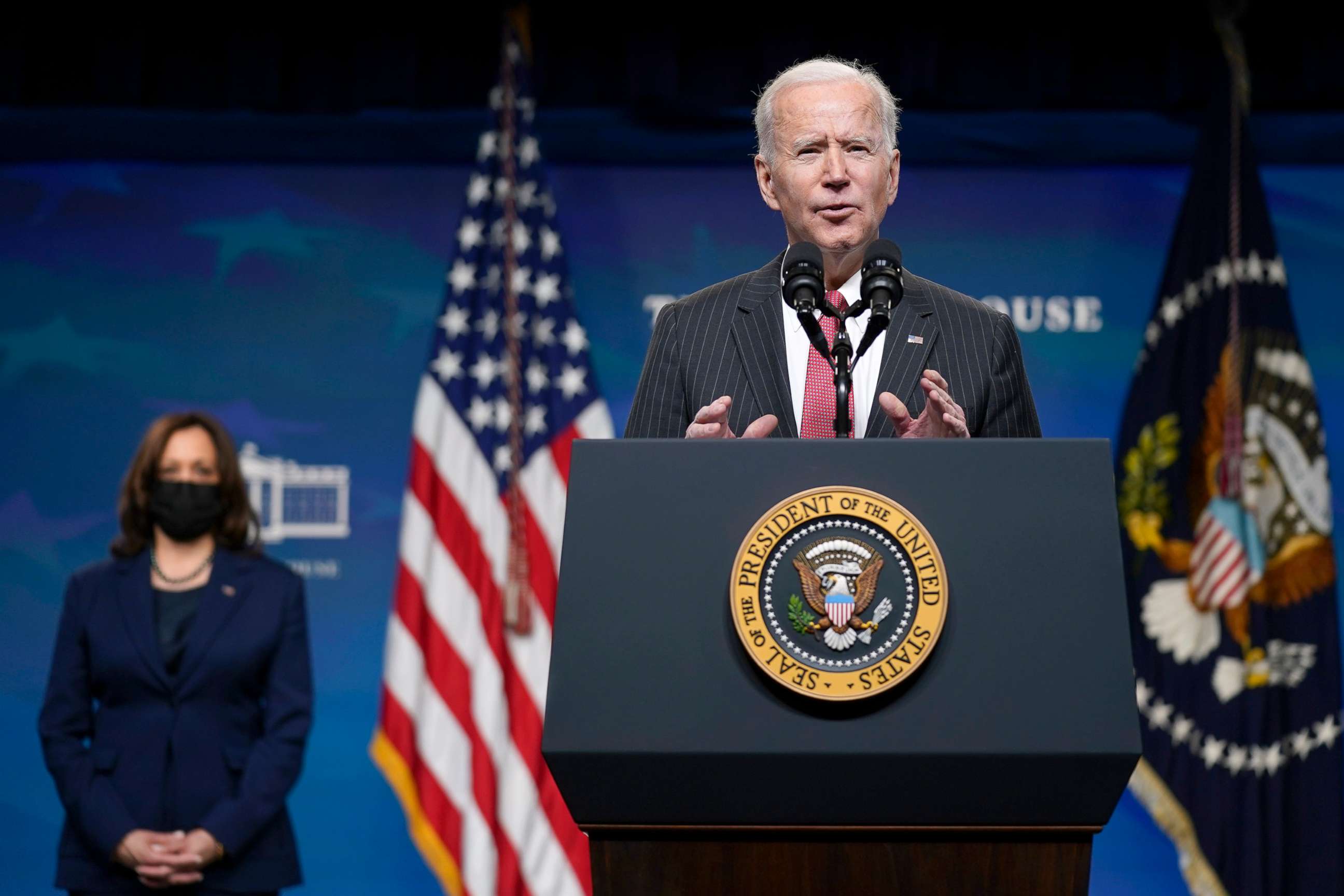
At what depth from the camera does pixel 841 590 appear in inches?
51.5

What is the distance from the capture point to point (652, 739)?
4.23 feet

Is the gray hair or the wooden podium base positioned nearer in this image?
the wooden podium base

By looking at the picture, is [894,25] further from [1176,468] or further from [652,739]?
[652,739]

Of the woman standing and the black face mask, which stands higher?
the black face mask

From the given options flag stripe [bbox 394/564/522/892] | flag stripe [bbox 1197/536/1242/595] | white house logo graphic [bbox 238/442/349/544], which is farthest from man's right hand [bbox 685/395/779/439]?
white house logo graphic [bbox 238/442/349/544]

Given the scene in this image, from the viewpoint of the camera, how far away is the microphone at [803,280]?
61.5 inches

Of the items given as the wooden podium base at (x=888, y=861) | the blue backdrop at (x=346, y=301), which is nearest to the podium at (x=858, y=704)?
the wooden podium base at (x=888, y=861)

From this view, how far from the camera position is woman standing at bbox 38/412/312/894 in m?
3.16

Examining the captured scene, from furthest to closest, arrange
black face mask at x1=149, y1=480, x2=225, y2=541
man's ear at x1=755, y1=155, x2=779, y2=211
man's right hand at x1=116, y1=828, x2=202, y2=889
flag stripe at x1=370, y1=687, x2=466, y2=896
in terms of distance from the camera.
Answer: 1. flag stripe at x1=370, y1=687, x2=466, y2=896
2. black face mask at x1=149, y1=480, x2=225, y2=541
3. man's right hand at x1=116, y1=828, x2=202, y2=889
4. man's ear at x1=755, y1=155, x2=779, y2=211

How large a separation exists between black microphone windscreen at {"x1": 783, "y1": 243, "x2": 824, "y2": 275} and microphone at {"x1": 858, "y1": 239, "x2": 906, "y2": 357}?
0.06m

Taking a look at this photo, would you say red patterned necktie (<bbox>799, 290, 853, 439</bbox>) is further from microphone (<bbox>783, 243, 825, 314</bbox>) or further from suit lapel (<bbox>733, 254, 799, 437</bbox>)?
microphone (<bbox>783, 243, 825, 314</bbox>)

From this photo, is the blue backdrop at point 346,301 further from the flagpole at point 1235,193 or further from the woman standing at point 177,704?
the woman standing at point 177,704

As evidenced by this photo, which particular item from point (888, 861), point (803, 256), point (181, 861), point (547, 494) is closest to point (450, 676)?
point (547, 494)

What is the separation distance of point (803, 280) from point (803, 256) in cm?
5
